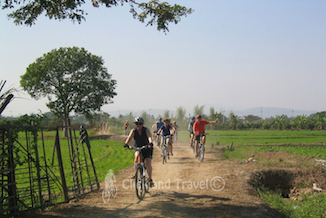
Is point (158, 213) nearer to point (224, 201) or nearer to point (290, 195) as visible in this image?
point (224, 201)

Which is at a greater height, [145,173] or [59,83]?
[59,83]

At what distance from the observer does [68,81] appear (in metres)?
42.7

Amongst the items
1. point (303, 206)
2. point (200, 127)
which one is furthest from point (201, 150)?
point (303, 206)

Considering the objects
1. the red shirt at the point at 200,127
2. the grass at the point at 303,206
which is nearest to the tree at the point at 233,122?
the red shirt at the point at 200,127

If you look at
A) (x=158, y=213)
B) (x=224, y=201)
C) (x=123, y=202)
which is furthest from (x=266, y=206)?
(x=123, y=202)

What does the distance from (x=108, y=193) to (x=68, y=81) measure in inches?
1415

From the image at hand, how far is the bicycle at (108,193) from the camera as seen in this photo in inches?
336

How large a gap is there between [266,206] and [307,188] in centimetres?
631

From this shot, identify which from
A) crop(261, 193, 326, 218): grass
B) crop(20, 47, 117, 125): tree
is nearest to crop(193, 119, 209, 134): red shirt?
crop(261, 193, 326, 218): grass

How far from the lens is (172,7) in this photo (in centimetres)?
889

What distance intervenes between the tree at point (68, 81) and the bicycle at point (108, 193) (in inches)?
1279

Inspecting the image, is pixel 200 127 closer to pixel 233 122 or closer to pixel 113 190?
pixel 113 190

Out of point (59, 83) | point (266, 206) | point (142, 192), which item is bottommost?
point (266, 206)

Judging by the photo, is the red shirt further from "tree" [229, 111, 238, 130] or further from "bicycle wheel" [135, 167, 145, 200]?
"tree" [229, 111, 238, 130]
